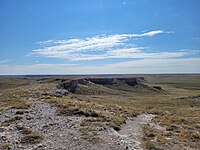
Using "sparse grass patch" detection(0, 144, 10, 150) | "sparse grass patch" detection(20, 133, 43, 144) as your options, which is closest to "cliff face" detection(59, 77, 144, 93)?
"sparse grass patch" detection(20, 133, 43, 144)

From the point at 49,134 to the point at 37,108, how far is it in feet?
32.7

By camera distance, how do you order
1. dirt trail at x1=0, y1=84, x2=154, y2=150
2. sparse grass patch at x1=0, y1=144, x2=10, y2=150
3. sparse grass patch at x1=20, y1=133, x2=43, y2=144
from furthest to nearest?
sparse grass patch at x1=20, y1=133, x2=43, y2=144 < dirt trail at x1=0, y1=84, x2=154, y2=150 < sparse grass patch at x1=0, y1=144, x2=10, y2=150

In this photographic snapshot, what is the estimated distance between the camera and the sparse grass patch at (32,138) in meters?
15.1

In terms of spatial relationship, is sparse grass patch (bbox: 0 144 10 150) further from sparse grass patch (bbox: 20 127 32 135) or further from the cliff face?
the cliff face

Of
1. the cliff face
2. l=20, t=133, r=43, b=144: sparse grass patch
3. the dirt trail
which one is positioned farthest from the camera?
the cliff face

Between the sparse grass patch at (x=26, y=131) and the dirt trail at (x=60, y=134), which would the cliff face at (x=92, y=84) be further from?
the sparse grass patch at (x=26, y=131)

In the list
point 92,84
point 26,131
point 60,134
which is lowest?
point 92,84

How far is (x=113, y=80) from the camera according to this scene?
113 metres

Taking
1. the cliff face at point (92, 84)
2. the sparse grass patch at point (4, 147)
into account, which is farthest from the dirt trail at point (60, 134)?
the cliff face at point (92, 84)

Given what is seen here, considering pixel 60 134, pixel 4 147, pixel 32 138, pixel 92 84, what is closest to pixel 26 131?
pixel 32 138

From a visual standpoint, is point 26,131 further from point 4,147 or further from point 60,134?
point 4,147

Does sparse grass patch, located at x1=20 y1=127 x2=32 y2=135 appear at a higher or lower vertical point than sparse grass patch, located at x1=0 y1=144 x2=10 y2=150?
higher

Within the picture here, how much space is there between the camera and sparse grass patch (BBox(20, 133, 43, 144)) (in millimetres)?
15141

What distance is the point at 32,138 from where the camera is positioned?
15.5 meters
